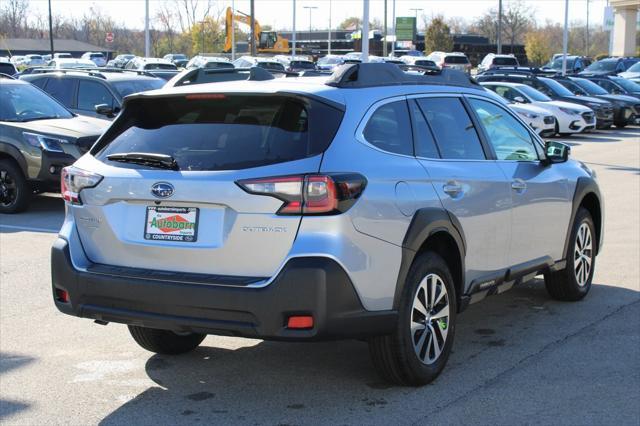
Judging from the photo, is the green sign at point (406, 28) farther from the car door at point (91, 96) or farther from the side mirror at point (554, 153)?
the side mirror at point (554, 153)

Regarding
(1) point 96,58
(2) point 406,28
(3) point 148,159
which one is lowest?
(3) point 148,159

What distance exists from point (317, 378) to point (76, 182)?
1.83 meters

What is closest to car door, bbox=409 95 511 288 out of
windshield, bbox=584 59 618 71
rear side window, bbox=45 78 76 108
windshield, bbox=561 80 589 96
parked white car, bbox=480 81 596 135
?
rear side window, bbox=45 78 76 108

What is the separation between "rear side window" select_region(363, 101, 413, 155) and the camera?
5.11m

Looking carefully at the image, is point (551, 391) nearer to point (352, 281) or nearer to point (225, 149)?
point (352, 281)

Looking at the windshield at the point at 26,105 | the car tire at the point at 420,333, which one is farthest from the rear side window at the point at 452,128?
the windshield at the point at 26,105

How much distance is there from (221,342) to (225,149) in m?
1.93

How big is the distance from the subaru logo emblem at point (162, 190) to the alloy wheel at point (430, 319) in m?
1.49

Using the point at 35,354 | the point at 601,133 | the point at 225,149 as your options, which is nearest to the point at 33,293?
the point at 35,354

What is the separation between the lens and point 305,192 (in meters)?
4.54

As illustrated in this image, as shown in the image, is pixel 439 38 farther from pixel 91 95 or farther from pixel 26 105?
pixel 26 105

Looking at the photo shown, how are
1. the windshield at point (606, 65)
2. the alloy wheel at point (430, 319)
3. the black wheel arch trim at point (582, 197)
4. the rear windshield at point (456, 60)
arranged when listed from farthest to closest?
the rear windshield at point (456, 60) < the windshield at point (606, 65) < the black wheel arch trim at point (582, 197) < the alloy wheel at point (430, 319)

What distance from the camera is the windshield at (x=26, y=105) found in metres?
12.9

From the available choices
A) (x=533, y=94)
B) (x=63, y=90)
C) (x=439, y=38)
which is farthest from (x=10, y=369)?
(x=439, y=38)
